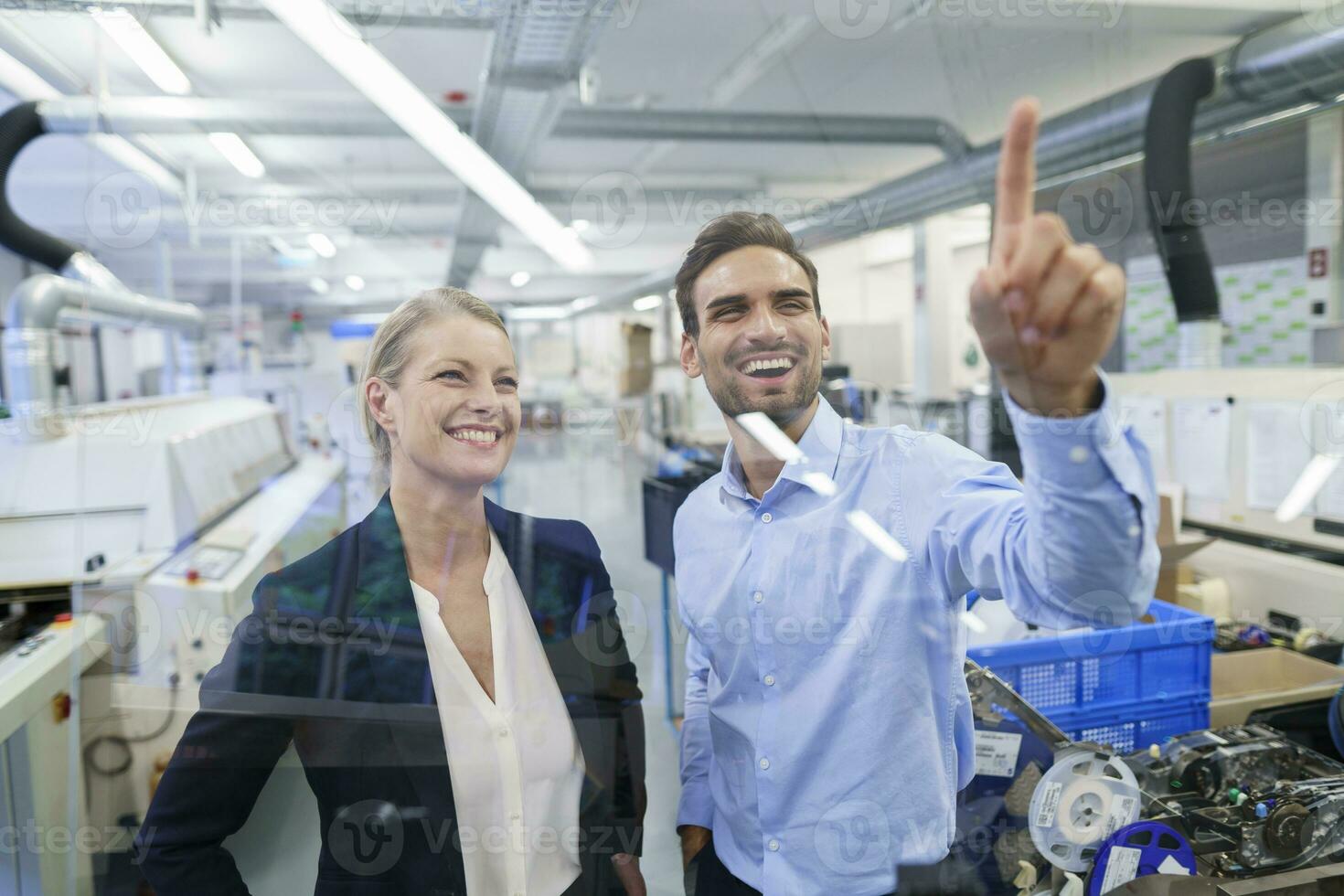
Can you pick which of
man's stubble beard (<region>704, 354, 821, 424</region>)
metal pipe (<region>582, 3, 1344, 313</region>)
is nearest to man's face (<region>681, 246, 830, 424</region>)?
man's stubble beard (<region>704, 354, 821, 424</region>)

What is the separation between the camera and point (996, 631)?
5.53 feet

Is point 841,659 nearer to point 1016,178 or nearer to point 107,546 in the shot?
point 1016,178

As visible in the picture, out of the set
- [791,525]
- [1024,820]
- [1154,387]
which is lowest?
[1024,820]

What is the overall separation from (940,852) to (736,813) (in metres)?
0.30

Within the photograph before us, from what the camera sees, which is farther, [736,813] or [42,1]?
[42,1]

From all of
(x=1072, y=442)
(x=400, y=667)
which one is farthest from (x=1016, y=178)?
(x=400, y=667)

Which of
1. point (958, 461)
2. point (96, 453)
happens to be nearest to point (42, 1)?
point (96, 453)

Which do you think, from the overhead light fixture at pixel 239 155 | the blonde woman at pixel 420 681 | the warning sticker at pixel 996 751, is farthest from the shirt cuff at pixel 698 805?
the overhead light fixture at pixel 239 155

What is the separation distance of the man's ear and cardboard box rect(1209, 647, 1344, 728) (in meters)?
1.55

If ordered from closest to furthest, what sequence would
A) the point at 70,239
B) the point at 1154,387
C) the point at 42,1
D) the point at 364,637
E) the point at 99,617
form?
the point at 364,637 < the point at 42,1 < the point at 99,617 < the point at 70,239 < the point at 1154,387

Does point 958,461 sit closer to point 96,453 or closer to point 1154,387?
point 96,453

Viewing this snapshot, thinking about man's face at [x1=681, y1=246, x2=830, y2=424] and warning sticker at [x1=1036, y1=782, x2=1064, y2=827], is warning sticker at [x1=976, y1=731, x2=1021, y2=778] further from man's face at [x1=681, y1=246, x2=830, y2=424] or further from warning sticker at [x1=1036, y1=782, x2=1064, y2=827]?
man's face at [x1=681, y1=246, x2=830, y2=424]

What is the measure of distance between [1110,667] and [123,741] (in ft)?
6.16

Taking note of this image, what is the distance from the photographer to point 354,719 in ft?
3.70
